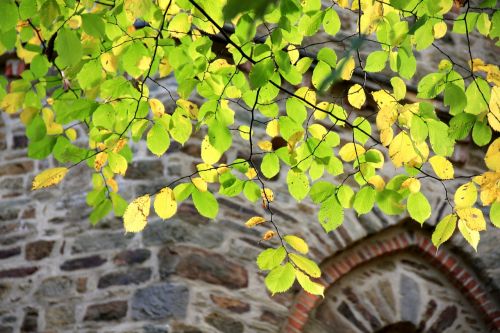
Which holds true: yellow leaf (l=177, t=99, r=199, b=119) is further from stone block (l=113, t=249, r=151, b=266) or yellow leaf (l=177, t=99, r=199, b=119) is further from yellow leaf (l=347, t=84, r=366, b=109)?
stone block (l=113, t=249, r=151, b=266)

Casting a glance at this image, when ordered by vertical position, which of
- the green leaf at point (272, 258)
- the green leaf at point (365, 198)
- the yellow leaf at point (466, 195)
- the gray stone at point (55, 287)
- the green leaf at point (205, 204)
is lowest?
the yellow leaf at point (466, 195)

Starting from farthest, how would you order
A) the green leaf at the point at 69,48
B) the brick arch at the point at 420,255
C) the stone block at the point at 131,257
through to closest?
the brick arch at the point at 420,255 → the stone block at the point at 131,257 → the green leaf at the point at 69,48

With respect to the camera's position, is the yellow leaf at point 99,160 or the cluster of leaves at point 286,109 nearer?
the cluster of leaves at point 286,109

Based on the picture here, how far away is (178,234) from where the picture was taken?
15.0 ft

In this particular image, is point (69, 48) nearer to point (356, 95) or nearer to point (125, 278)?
point (356, 95)

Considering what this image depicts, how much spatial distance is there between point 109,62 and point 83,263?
1.61 m

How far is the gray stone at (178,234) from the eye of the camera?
4.57m

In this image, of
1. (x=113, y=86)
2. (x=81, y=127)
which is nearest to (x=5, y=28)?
(x=113, y=86)

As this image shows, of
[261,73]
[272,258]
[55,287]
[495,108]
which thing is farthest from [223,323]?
[495,108]

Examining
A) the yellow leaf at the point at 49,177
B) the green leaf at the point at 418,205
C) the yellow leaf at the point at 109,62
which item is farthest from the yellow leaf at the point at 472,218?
the yellow leaf at the point at 49,177

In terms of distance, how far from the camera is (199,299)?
4.38 metres

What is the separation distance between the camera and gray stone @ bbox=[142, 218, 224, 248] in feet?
15.0

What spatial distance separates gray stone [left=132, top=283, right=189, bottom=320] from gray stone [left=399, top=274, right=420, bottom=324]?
147 cm

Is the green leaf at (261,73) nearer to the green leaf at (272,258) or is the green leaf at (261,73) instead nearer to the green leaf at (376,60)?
the green leaf at (376,60)
